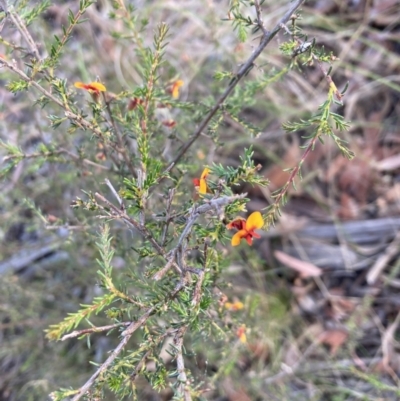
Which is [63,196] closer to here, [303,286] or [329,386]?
[303,286]

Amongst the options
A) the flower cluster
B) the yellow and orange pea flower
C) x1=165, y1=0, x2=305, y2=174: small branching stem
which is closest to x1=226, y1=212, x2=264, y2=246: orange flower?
the flower cluster

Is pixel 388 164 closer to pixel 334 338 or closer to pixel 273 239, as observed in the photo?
pixel 273 239

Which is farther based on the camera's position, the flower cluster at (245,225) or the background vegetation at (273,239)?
the background vegetation at (273,239)

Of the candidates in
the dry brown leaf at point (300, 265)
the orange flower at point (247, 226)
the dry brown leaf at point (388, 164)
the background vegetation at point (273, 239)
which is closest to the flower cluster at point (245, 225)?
the orange flower at point (247, 226)

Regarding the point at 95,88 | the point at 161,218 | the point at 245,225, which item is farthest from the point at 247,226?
the point at 95,88

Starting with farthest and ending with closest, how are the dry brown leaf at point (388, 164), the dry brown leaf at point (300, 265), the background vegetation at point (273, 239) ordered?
the dry brown leaf at point (388, 164) < the dry brown leaf at point (300, 265) < the background vegetation at point (273, 239)

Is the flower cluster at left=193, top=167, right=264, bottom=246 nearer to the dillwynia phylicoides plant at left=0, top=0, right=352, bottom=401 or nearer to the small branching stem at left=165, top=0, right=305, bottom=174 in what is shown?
the dillwynia phylicoides plant at left=0, top=0, right=352, bottom=401

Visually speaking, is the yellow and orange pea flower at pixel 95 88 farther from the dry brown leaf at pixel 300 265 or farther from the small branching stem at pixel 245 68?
the dry brown leaf at pixel 300 265
